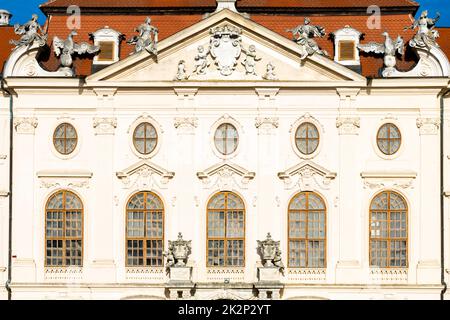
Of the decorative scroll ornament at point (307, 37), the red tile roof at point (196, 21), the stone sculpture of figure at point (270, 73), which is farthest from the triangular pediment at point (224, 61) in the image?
the red tile roof at point (196, 21)

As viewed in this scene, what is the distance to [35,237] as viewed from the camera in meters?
64.8

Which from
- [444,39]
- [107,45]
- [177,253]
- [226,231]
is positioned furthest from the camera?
[444,39]

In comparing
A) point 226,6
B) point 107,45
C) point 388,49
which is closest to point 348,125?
point 388,49

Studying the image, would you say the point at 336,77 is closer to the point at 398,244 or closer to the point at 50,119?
the point at 398,244

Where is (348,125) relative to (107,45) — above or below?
below

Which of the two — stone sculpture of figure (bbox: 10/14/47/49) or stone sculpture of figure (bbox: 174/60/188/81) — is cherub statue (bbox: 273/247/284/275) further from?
stone sculpture of figure (bbox: 10/14/47/49)

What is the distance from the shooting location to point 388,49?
6481 cm

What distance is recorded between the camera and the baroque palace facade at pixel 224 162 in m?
64.6

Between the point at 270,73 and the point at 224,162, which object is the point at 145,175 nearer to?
the point at 224,162

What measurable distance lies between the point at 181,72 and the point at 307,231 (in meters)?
7.30

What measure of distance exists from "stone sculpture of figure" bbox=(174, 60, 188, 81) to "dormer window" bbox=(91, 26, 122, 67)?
2.45m

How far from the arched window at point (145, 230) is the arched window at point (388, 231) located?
25.1 feet

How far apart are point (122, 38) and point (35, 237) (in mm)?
7992
